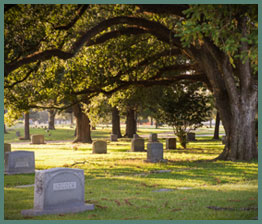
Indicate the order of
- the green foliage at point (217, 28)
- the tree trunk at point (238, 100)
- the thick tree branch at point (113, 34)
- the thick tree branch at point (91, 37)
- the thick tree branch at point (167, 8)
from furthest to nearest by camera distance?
the tree trunk at point (238, 100) < the thick tree branch at point (113, 34) < the thick tree branch at point (167, 8) < the thick tree branch at point (91, 37) < the green foliage at point (217, 28)

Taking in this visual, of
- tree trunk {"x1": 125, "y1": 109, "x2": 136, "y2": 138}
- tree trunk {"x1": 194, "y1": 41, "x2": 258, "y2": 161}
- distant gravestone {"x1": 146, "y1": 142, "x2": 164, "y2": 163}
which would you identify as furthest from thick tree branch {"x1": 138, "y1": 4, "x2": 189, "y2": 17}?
tree trunk {"x1": 125, "y1": 109, "x2": 136, "y2": 138}

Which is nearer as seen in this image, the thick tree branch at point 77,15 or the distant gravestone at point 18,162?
the thick tree branch at point 77,15

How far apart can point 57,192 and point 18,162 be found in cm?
918

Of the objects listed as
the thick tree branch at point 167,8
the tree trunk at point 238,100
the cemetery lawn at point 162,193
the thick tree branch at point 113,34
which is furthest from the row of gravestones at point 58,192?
the tree trunk at point 238,100

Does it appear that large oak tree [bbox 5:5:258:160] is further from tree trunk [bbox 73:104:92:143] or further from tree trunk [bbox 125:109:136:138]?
tree trunk [bbox 125:109:136:138]

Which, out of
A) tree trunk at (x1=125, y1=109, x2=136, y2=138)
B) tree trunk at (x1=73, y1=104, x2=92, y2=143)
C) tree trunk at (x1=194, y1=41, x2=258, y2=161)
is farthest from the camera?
tree trunk at (x1=125, y1=109, x2=136, y2=138)

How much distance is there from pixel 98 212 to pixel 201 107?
77.7ft

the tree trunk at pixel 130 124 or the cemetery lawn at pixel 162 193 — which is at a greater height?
the tree trunk at pixel 130 124

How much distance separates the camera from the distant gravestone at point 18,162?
690 inches

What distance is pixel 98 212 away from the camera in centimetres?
931

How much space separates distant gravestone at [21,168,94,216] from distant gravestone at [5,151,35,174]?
344 inches

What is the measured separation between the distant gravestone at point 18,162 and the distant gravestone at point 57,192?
8729 mm

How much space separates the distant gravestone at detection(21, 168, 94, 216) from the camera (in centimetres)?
903

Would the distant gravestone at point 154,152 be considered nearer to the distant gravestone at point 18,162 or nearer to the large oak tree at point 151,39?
the large oak tree at point 151,39
